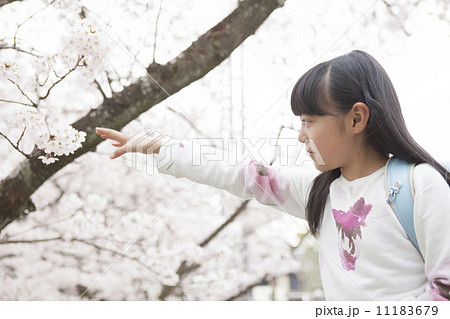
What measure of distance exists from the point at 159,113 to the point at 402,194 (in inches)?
15.7

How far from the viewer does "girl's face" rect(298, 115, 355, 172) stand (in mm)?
482

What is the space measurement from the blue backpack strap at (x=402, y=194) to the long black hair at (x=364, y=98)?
17 millimetres

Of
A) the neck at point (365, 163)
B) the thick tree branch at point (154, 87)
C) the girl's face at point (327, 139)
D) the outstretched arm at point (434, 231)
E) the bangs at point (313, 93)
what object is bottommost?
the outstretched arm at point (434, 231)

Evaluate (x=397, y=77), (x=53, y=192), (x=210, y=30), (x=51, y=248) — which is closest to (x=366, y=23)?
(x=397, y=77)

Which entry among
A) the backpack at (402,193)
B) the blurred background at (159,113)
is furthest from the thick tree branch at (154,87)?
the backpack at (402,193)

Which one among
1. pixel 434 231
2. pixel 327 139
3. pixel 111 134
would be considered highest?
pixel 111 134

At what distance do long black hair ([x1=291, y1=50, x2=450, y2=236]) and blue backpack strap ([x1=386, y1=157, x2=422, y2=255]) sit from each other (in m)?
0.02

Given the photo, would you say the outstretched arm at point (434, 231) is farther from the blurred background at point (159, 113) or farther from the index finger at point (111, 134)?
the index finger at point (111, 134)

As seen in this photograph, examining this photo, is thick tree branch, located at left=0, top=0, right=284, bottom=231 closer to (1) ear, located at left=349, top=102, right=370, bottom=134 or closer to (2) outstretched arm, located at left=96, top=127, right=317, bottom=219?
(2) outstretched arm, located at left=96, top=127, right=317, bottom=219

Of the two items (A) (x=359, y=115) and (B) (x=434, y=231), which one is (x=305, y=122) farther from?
(B) (x=434, y=231)

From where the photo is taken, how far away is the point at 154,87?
0.66 m

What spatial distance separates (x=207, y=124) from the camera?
0.68m

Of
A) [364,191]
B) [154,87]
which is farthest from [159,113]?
[364,191]

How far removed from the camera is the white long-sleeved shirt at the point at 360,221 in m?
0.43
